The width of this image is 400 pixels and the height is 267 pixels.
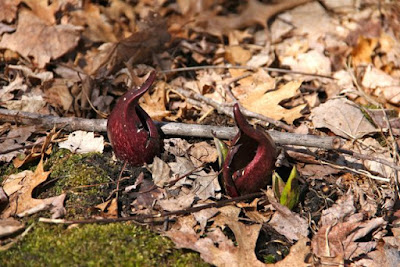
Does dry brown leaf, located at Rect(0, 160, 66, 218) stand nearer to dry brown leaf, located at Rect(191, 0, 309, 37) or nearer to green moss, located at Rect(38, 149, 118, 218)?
green moss, located at Rect(38, 149, 118, 218)

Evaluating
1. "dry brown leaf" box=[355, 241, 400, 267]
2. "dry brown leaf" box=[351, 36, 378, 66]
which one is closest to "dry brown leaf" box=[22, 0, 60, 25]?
"dry brown leaf" box=[351, 36, 378, 66]

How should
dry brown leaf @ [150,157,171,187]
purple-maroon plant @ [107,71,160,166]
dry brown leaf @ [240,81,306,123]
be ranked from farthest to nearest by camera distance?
1. dry brown leaf @ [240,81,306,123]
2. dry brown leaf @ [150,157,171,187]
3. purple-maroon plant @ [107,71,160,166]

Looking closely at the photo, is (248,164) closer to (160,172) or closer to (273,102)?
(160,172)

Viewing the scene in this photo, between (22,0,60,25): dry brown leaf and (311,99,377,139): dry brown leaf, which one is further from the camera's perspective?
(22,0,60,25): dry brown leaf

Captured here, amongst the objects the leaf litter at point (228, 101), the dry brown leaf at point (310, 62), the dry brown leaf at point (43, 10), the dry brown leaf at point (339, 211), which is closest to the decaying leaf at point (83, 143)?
the leaf litter at point (228, 101)

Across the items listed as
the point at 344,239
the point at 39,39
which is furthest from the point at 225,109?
the point at 39,39

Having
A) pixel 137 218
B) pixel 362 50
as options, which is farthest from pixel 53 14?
pixel 362 50
